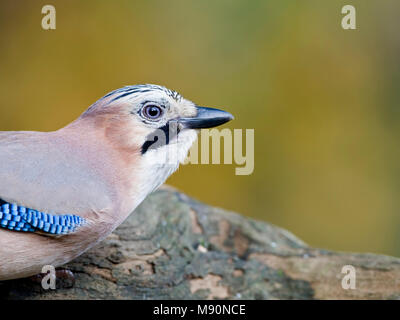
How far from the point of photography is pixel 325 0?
535 cm

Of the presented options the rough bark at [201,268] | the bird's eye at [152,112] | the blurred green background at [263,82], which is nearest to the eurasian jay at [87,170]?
the bird's eye at [152,112]

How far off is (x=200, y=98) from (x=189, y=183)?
810mm

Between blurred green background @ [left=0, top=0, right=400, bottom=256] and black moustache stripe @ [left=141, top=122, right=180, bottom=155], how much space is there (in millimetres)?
2440

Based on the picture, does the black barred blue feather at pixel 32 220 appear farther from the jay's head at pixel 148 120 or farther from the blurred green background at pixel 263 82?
the blurred green background at pixel 263 82

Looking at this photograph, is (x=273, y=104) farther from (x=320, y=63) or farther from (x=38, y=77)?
(x=38, y=77)

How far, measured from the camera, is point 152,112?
9.09 ft

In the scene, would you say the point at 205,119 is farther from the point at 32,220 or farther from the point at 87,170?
the point at 32,220

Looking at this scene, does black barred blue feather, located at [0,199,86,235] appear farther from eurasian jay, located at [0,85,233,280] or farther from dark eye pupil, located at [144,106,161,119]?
dark eye pupil, located at [144,106,161,119]

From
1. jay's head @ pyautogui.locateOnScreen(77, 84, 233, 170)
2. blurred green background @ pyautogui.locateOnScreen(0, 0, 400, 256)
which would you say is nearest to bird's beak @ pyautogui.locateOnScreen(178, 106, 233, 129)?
jay's head @ pyautogui.locateOnScreen(77, 84, 233, 170)

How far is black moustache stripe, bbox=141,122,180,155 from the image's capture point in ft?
8.99

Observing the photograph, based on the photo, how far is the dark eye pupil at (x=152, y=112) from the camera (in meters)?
2.76

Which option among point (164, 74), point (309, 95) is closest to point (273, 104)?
point (309, 95)

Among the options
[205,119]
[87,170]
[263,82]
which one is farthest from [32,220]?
[263,82]

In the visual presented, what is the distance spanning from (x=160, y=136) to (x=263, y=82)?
2.76 meters
